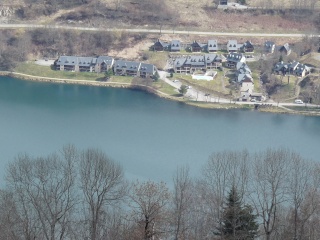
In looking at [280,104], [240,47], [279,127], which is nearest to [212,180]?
[279,127]

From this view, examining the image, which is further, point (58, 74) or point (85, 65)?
point (85, 65)

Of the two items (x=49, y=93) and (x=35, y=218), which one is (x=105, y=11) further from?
(x=35, y=218)

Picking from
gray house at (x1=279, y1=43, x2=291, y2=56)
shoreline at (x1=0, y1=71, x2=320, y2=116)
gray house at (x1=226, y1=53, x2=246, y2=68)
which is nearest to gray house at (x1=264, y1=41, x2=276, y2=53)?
gray house at (x1=279, y1=43, x2=291, y2=56)

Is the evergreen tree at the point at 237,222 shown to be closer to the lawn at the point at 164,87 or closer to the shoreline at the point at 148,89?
the shoreline at the point at 148,89

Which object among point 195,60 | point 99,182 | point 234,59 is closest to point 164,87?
point 195,60

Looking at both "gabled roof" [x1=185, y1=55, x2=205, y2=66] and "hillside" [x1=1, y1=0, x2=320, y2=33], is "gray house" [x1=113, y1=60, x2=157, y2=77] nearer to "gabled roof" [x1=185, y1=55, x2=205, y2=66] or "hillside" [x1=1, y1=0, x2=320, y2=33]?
"gabled roof" [x1=185, y1=55, x2=205, y2=66]

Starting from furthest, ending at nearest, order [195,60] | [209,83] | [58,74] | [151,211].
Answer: [195,60]
[58,74]
[209,83]
[151,211]

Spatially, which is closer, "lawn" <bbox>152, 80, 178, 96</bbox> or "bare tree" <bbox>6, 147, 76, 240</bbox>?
→ "bare tree" <bbox>6, 147, 76, 240</bbox>

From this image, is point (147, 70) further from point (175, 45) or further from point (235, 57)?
point (235, 57)
